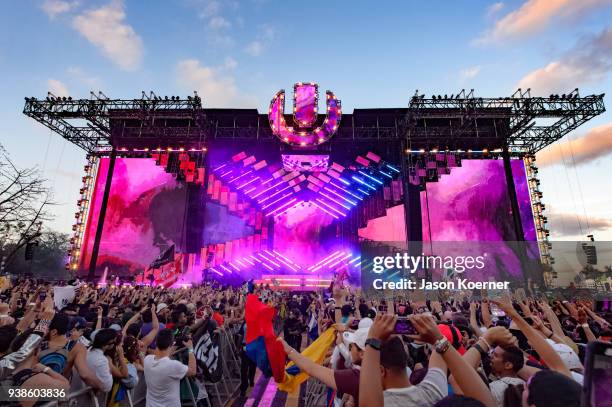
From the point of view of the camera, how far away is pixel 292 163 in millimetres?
26578

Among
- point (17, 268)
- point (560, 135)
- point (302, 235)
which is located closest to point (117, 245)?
point (302, 235)

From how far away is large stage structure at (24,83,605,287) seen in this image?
2359 cm

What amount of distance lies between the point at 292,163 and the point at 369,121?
8.49 meters

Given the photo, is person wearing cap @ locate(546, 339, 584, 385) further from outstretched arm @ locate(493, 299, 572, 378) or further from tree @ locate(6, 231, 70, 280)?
tree @ locate(6, 231, 70, 280)

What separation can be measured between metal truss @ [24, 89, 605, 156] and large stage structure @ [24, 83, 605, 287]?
100mm

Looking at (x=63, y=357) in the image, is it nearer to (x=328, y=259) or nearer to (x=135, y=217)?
(x=135, y=217)

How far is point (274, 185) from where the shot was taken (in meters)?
31.2

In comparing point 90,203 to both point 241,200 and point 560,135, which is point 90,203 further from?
point 560,135

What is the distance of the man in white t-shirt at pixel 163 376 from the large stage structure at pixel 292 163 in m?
21.3

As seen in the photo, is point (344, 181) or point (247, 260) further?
point (247, 260)

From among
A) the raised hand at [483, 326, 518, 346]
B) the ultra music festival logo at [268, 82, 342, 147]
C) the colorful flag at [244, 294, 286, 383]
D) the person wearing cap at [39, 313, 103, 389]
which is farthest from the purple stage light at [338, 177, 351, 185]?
the raised hand at [483, 326, 518, 346]

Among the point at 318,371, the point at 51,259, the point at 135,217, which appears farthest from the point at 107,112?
the point at 51,259

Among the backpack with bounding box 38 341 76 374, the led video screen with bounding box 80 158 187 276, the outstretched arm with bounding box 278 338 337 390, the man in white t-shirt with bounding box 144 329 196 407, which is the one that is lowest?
the man in white t-shirt with bounding box 144 329 196 407

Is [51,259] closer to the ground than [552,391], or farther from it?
farther from it
